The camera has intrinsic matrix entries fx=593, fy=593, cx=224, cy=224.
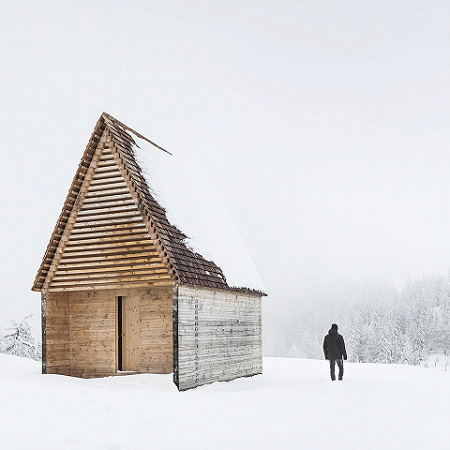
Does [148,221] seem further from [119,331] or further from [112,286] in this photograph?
[119,331]

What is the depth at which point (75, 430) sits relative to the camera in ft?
34.1

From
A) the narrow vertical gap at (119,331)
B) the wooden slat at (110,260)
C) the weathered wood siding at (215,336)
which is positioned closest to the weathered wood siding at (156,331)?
the weathered wood siding at (215,336)

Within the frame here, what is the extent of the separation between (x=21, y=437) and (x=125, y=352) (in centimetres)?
1011

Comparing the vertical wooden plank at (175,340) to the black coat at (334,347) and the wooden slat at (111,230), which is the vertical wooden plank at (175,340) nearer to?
the wooden slat at (111,230)

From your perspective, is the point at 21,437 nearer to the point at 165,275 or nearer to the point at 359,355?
the point at 165,275

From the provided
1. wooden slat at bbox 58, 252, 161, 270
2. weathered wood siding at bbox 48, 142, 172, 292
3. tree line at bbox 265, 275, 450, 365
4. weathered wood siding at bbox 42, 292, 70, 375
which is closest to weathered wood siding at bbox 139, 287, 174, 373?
weathered wood siding at bbox 48, 142, 172, 292

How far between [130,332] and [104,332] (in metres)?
0.87

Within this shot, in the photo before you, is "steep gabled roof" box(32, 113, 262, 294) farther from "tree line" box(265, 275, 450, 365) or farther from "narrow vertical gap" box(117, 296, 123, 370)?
"tree line" box(265, 275, 450, 365)

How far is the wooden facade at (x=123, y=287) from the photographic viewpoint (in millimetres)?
17516

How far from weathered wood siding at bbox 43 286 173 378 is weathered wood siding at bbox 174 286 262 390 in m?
1.07

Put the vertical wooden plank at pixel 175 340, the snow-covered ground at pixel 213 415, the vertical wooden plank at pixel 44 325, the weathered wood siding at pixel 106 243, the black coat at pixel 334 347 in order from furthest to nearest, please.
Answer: the vertical wooden plank at pixel 44 325 → the black coat at pixel 334 347 → the weathered wood siding at pixel 106 243 → the vertical wooden plank at pixel 175 340 → the snow-covered ground at pixel 213 415

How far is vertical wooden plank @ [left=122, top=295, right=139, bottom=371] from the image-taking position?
64.1ft

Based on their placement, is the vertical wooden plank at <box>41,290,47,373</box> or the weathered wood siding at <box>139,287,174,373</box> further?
the vertical wooden plank at <box>41,290,47,373</box>

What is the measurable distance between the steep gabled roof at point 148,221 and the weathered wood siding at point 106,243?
292 mm
